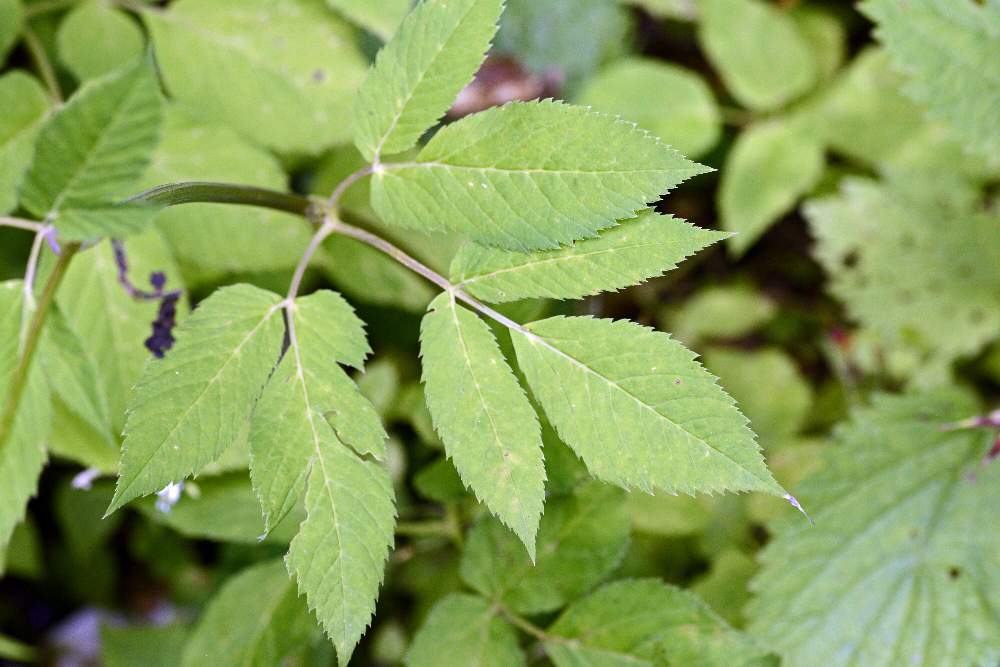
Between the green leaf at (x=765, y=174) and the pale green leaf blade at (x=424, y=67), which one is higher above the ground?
the pale green leaf blade at (x=424, y=67)

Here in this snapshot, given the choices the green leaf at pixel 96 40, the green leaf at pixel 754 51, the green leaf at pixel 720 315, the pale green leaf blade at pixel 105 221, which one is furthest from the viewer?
the green leaf at pixel 720 315

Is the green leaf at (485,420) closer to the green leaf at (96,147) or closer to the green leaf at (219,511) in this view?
the green leaf at (96,147)

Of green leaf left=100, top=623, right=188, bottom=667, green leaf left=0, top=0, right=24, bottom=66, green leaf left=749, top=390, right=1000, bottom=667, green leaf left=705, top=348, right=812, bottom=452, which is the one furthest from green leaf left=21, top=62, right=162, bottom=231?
green leaf left=705, top=348, right=812, bottom=452

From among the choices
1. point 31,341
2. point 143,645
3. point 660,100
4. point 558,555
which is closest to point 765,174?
point 660,100

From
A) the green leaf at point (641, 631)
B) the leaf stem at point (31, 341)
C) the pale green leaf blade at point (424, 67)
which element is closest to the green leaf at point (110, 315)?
the leaf stem at point (31, 341)

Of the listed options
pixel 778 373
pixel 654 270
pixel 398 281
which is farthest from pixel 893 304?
pixel 654 270

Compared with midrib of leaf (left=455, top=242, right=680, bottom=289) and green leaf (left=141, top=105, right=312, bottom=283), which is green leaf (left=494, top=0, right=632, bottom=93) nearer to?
green leaf (left=141, top=105, right=312, bottom=283)
